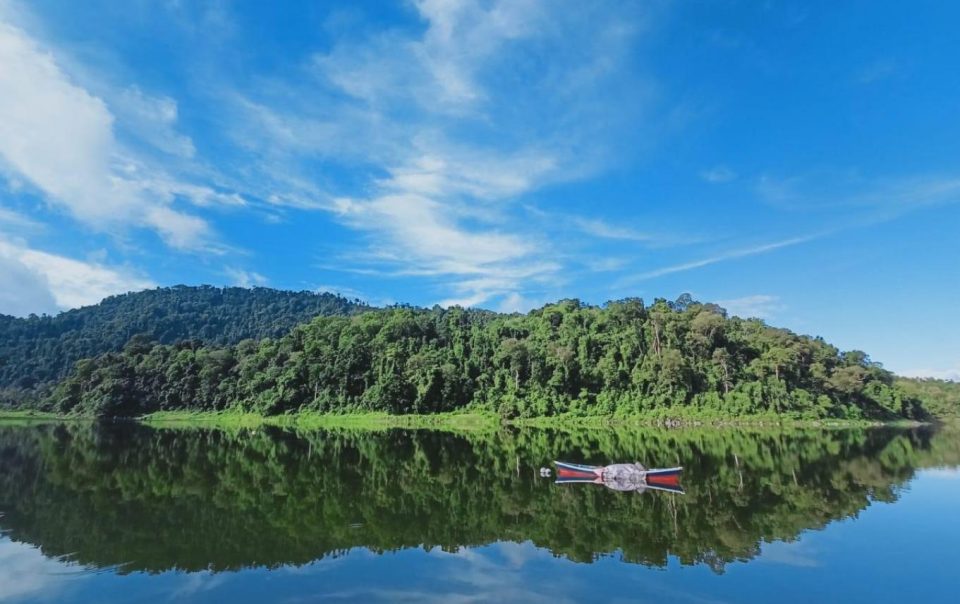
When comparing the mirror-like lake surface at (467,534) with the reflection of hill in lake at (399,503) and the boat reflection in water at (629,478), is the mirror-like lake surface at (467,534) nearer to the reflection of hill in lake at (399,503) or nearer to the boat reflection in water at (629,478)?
the reflection of hill in lake at (399,503)

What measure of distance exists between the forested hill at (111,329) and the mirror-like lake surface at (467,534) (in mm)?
98310

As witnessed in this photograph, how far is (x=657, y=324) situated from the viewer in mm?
73000

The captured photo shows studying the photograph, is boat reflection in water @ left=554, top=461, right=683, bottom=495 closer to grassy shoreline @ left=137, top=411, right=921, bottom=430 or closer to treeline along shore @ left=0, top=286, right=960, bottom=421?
grassy shoreline @ left=137, top=411, right=921, bottom=430

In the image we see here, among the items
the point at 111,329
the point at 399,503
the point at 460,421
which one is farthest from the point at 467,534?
the point at 111,329

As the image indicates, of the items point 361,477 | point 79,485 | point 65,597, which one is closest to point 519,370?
point 361,477

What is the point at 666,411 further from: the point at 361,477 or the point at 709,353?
the point at 361,477

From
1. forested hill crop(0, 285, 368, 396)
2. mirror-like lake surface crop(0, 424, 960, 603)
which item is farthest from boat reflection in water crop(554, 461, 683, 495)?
forested hill crop(0, 285, 368, 396)

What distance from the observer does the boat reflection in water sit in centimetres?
1916

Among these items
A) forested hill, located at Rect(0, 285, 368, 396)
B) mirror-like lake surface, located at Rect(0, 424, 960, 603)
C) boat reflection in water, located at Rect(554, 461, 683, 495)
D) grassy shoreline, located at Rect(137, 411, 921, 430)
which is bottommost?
mirror-like lake surface, located at Rect(0, 424, 960, 603)

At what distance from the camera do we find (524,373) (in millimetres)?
72188

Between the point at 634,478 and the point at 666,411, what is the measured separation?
45.9 m

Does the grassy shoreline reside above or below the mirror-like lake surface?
above

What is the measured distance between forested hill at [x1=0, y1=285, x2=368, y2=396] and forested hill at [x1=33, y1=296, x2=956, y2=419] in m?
29.3

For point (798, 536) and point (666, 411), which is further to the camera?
point (666, 411)
